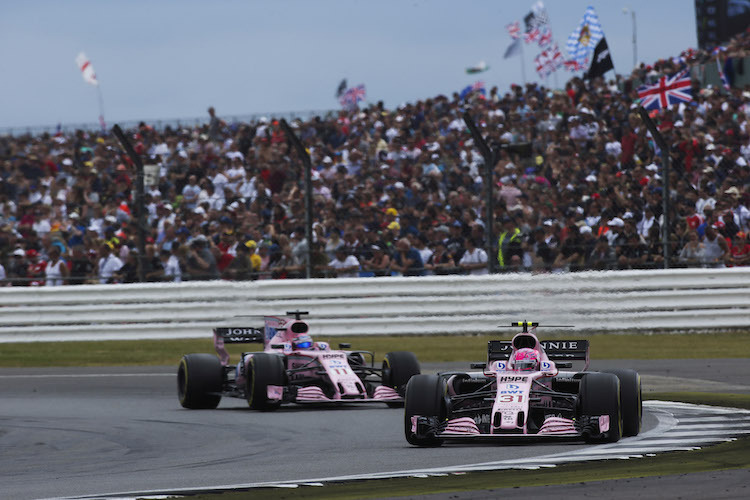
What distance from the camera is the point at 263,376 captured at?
1230cm

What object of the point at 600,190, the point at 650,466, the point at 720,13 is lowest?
the point at 650,466

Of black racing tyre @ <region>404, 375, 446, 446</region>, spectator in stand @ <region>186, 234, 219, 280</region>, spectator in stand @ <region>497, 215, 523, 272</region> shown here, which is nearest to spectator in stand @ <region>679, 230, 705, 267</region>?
spectator in stand @ <region>497, 215, 523, 272</region>

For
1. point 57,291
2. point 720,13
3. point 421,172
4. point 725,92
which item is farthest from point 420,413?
point 720,13

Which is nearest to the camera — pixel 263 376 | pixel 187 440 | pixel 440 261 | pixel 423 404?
pixel 423 404

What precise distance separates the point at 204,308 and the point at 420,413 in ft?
34.3

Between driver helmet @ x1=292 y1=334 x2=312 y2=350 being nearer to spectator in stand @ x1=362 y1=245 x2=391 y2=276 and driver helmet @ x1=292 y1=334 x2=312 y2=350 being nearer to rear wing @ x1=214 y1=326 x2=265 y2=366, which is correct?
rear wing @ x1=214 y1=326 x2=265 y2=366

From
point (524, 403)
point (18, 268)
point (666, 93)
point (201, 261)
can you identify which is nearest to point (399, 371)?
point (524, 403)

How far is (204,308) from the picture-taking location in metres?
19.2

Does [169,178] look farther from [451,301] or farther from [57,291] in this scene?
[451,301]

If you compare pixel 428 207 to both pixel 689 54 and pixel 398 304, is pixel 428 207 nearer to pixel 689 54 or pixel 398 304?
pixel 398 304

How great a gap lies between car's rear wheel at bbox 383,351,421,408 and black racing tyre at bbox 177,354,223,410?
1.67 meters

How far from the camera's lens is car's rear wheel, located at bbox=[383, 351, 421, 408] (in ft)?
41.5

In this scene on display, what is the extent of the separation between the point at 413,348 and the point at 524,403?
9541 millimetres

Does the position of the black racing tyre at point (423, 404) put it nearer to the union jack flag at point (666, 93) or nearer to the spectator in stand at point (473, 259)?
the spectator in stand at point (473, 259)
